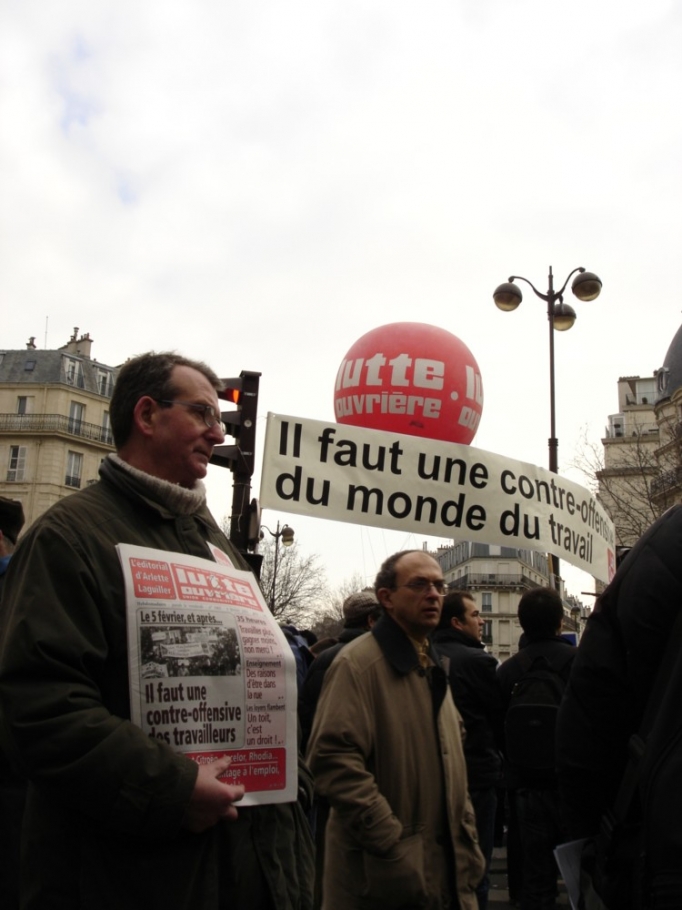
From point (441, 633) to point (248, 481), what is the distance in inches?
95.2

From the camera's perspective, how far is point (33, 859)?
215cm

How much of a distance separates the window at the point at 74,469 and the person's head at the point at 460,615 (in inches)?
2173

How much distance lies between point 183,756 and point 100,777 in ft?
0.65

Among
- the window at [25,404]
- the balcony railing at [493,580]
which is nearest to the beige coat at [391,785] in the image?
the window at [25,404]

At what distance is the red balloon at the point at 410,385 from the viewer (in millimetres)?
10234

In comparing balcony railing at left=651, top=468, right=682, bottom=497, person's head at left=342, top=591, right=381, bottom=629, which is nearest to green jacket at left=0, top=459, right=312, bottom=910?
person's head at left=342, top=591, right=381, bottom=629

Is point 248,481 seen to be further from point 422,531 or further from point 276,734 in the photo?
point 276,734

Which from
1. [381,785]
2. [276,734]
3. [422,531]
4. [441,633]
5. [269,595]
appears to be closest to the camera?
[276,734]

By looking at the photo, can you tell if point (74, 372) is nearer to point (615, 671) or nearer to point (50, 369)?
point (50, 369)

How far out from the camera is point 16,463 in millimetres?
58812

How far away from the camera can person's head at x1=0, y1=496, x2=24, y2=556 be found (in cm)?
401

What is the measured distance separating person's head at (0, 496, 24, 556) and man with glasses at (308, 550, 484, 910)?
141 cm

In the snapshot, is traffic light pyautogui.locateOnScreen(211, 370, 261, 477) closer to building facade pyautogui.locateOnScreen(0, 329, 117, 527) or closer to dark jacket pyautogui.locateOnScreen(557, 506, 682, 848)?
dark jacket pyautogui.locateOnScreen(557, 506, 682, 848)

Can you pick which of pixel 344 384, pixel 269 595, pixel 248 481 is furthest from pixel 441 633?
pixel 269 595
